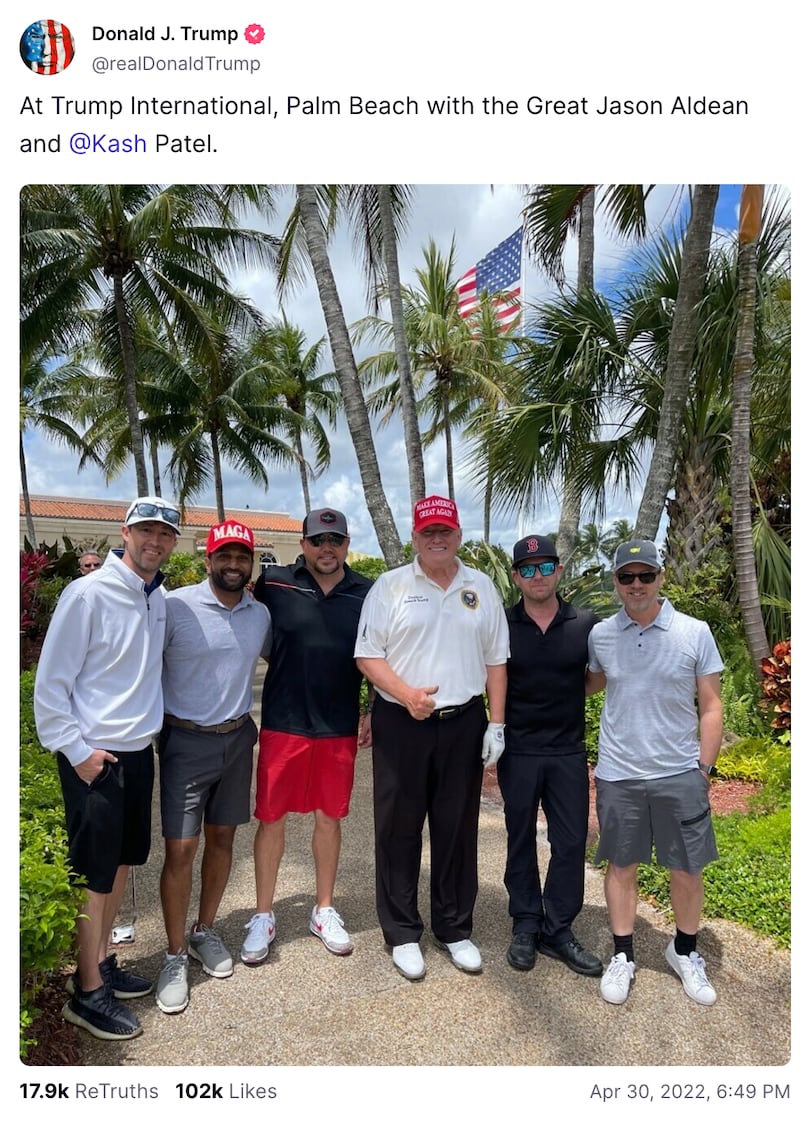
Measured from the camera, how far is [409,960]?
3254mm

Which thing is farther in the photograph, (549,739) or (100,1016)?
(549,739)

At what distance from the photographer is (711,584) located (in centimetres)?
743

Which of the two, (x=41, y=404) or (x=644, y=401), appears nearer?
(x=644, y=401)

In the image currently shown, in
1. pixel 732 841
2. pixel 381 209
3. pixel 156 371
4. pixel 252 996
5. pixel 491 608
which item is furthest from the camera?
pixel 156 371

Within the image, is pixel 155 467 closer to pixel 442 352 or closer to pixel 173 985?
pixel 442 352

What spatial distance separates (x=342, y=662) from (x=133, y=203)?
13.3m

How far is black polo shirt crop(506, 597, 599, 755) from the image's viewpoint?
3.35m

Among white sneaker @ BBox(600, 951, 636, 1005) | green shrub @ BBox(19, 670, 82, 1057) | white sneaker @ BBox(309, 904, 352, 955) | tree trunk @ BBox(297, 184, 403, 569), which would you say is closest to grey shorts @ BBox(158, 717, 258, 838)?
green shrub @ BBox(19, 670, 82, 1057)

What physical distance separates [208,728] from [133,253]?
44.3 ft

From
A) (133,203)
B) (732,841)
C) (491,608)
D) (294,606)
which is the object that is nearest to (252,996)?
(294,606)

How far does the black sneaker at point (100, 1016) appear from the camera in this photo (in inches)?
108

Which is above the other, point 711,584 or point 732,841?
point 711,584

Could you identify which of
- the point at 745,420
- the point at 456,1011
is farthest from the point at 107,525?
the point at 456,1011

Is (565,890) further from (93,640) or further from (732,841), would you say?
(93,640)
